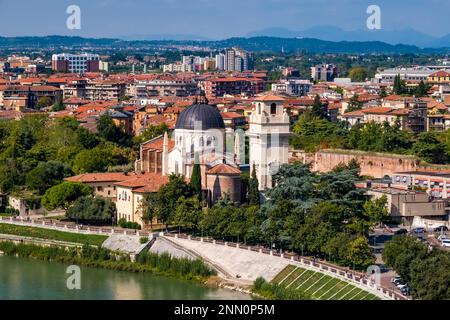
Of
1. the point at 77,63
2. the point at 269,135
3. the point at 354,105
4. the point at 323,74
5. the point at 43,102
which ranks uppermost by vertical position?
the point at 77,63

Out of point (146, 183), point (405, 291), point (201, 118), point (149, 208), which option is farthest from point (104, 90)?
point (405, 291)

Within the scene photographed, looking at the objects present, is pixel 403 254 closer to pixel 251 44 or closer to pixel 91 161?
pixel 91 161

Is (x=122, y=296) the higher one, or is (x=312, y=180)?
(x=312, y=180)

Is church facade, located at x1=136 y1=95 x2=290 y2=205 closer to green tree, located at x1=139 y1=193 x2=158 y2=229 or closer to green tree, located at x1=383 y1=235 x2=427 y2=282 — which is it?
green tree, located at x1=139 y1=193 x2=158 y2=229

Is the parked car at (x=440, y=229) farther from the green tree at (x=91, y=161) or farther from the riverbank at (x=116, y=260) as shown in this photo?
the green tree at (x=91, y=161)

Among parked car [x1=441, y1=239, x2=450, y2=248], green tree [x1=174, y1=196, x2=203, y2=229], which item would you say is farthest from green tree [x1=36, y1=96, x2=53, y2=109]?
parked car [x1=441, y1=239, x2=450, y2=248]

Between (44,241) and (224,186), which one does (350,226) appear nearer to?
(224,186)

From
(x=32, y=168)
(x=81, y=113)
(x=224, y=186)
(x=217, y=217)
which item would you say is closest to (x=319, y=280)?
(x=217, y=217)
